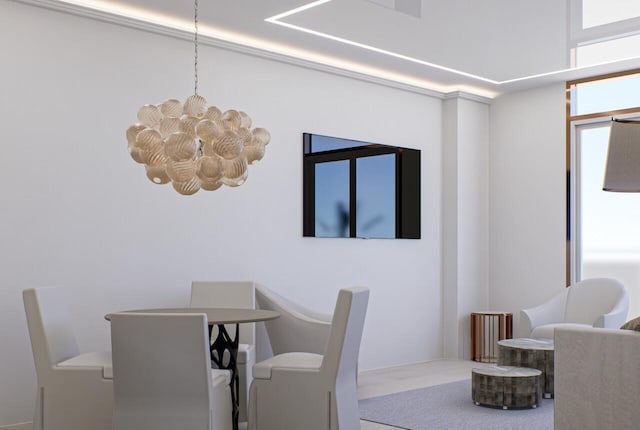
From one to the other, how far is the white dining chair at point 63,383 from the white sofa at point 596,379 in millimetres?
2324

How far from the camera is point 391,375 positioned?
6609 mm

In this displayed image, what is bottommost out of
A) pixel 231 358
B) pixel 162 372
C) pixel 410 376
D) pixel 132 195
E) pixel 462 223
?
pixel 410 376

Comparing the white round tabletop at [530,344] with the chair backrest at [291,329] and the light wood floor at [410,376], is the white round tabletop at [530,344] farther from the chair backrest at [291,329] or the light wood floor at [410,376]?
the chair backrest at [291,329]

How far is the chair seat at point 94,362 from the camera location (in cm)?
397

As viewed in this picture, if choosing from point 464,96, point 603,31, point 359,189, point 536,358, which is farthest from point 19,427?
point 464,96

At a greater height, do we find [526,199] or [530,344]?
[526,199]

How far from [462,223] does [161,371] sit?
481cm

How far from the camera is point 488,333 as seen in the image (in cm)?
748

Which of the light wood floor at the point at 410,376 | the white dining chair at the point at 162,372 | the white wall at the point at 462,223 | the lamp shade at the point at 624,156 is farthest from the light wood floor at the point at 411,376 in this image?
the lamp shade at the point at 624,156

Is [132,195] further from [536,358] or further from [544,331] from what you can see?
[544,331]

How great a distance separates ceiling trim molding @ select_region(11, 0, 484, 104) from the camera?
495 cm

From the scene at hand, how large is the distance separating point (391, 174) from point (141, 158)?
3.48m

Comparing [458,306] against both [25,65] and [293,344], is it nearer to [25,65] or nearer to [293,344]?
[293,344]

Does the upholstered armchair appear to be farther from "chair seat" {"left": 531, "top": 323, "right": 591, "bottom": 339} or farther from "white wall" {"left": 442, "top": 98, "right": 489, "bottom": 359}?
"white wall" {"left": 442, "top": 98, "right": 489, "bottom": 359}
